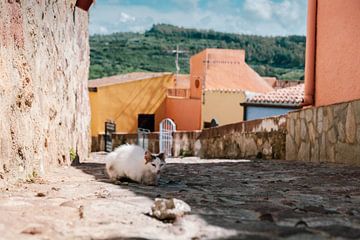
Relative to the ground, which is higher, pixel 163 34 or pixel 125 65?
pixel 163 34

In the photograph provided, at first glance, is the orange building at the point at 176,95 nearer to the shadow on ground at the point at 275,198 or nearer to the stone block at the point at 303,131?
the stone block at the point at 303,131

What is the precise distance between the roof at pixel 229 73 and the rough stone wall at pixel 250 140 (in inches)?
666

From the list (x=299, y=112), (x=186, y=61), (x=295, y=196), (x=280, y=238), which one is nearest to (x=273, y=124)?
(x=299, y=112)

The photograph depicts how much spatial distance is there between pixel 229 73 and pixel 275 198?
92.2ft

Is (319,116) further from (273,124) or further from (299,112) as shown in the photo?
(273,124)

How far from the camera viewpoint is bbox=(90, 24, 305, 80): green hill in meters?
51.5

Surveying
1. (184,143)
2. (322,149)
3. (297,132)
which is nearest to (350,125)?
(322,149)

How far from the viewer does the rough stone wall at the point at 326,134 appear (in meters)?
6.44

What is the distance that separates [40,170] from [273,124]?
5786 millimetres

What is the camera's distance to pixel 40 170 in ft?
16.3

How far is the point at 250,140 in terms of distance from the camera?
10.7 m

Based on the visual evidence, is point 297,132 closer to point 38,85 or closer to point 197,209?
point 38,85

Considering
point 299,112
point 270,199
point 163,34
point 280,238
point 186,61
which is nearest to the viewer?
point 280,238

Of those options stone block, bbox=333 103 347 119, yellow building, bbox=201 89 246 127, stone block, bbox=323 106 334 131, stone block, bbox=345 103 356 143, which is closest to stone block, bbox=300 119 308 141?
stone block, bbox=323 106 334 131
